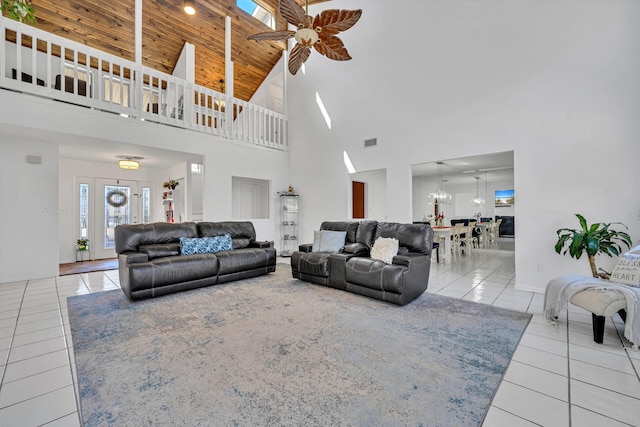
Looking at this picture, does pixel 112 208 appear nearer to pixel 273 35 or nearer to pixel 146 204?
pixel 146 204

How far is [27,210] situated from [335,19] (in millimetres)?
5836

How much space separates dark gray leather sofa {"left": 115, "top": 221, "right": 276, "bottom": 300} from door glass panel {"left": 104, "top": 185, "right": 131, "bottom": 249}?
420 cm

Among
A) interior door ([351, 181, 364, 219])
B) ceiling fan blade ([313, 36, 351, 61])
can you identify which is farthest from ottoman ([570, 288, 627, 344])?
interior door ([351, 181, 364, 219])

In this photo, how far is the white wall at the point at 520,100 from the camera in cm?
351

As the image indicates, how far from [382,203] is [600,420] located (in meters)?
6.66

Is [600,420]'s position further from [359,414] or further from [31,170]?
[31,170]

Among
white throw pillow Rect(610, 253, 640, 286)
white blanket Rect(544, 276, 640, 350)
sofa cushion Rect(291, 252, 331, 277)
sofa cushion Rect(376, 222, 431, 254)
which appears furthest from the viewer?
sofa cushion Rect(291, 252, 331, 277)

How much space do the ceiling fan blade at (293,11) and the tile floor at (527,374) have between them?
4.01 metres

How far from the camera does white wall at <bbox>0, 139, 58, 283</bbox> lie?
456 centimetres

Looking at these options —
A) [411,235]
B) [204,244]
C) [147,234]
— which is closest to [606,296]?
[411,235]

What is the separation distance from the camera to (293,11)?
3.30 meters

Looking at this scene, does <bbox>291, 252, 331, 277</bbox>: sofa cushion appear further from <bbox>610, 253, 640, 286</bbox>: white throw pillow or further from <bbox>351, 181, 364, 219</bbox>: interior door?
<bbox>351, 181, 364, 219</bbox>: interior door

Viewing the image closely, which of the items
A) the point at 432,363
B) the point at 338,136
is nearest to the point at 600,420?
the point at 432,363

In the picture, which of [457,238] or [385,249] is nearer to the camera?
[385,249]
